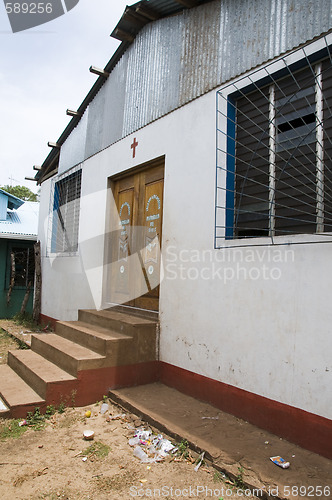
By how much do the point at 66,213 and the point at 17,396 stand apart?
493cm

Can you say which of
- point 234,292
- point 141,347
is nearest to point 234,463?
point 234,292

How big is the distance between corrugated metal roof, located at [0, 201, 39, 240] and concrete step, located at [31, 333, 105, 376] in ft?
21.3

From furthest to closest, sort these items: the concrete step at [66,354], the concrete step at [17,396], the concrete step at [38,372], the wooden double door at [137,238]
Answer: the wooden double door at [137,238]
the concrete step at [66,354]
the concrete step at [38,372]
the concrete step at [17,396]

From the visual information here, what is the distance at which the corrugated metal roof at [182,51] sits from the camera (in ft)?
11.3

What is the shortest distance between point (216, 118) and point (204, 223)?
1158mm

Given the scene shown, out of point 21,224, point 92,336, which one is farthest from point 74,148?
point 21,224

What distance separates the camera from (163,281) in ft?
15.1

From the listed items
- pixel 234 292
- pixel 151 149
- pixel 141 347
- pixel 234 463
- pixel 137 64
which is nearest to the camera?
pixel 234 463

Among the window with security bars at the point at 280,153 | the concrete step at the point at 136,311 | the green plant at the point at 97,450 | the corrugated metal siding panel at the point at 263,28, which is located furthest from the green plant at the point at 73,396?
the corrugated metal siding panel at the point at 263,28

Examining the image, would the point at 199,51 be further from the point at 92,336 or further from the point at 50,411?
the point at 50,411

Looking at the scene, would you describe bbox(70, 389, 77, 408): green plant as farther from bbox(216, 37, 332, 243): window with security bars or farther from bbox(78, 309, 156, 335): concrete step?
bbox(216, 37, 332, 243): window with security bars

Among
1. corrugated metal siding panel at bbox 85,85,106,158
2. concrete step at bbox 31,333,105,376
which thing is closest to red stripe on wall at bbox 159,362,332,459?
concrete step at bbox 31,333,105,376

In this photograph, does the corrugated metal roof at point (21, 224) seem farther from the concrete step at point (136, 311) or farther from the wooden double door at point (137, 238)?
the concrete step at point (136, 311)

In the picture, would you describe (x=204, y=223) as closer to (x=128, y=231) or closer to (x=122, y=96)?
(x=128, y=231)
